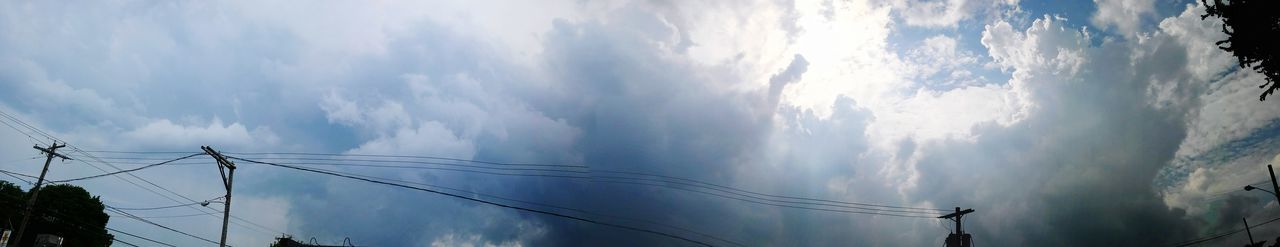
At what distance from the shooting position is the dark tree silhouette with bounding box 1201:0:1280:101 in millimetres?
13016

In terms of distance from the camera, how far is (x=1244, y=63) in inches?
563

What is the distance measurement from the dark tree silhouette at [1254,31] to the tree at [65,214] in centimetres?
7474

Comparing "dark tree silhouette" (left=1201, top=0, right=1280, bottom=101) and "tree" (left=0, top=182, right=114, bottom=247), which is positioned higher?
"dark tree silhouette" (left=1201, top=0, right=1280, bottom=101)

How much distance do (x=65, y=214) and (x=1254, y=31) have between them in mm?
82975

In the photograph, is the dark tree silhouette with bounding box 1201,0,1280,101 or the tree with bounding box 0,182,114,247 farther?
the tree with bounding box 0,182,114,247

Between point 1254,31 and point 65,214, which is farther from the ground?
point 1254,31

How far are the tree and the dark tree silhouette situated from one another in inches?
2943

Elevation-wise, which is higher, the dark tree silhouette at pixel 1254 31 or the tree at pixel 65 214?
the dark tree silhouette at pixel 1254 31

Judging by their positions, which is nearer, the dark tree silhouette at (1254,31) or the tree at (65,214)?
the dark tree silhouette at (1254,31)

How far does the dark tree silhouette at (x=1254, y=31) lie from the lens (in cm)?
1302

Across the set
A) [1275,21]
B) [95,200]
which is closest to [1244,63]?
[1275,21]

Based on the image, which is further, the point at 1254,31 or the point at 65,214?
the point at 65,214

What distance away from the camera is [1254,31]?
13.5 m

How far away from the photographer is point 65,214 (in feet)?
169
